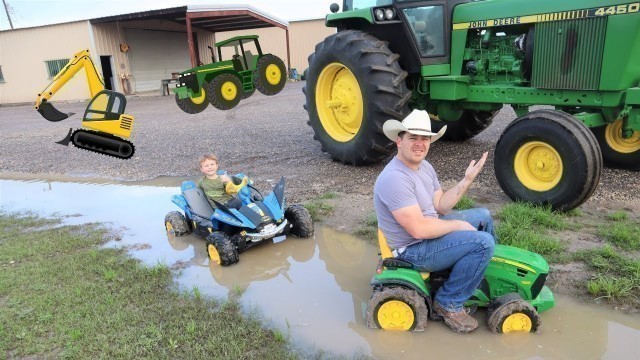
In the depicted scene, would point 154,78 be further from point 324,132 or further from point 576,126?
point 576,126

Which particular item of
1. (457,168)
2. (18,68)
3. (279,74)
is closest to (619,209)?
(457,168)

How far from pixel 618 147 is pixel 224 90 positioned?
5051mm

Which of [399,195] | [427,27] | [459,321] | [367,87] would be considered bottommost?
[459,321]

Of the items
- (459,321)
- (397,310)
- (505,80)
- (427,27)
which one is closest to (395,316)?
(397,310)

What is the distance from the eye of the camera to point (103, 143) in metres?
2.14

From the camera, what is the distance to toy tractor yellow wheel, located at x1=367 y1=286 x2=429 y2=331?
9.96 feet

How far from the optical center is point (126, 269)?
13.6 feet

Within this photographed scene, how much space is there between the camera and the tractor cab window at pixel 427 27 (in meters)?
5.95

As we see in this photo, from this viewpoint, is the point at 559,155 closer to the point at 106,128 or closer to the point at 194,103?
the point at 194,103

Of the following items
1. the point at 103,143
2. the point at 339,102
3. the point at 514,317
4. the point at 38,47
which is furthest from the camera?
the point at 38,47

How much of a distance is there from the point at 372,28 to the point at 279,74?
3524 millimetres

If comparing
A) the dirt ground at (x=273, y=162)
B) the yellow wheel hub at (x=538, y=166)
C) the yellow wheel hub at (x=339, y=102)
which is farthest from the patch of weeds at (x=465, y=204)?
the yellow wheel hub at (x=339, y=102)

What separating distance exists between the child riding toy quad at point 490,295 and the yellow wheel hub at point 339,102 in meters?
3.67

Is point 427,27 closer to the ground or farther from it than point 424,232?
farther from it
